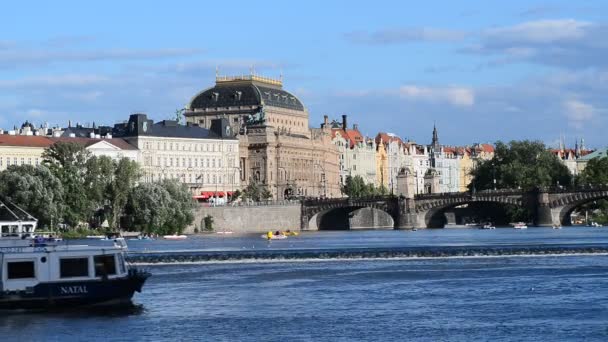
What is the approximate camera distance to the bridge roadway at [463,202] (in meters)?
157

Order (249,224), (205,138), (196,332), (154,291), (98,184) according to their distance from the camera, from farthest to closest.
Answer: (205,138)
(249,224)
(98,184)
(154,291)
(196,332)

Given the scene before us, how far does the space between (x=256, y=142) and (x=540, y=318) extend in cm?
14852

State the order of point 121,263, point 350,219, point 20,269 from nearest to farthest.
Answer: point 20,269
point 121,263
point 350,219

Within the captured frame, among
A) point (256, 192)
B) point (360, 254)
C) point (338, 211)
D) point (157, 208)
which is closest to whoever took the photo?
point (360, 254)

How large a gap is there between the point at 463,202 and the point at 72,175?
4462cm

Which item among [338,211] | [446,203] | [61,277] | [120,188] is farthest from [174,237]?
[61,277]

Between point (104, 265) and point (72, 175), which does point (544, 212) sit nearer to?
point (72, 175)

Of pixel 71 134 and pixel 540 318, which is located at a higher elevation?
pixel 71 134

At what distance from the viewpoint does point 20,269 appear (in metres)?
54.6

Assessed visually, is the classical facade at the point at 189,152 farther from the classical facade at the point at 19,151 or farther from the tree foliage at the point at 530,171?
the tree foliage at the point at 530,171

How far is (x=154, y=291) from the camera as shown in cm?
6388

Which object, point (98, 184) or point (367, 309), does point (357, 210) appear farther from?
point (367, 309)

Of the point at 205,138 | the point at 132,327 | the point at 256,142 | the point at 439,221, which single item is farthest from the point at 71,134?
the point at 132,327

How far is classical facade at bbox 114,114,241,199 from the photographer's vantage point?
17850cm
